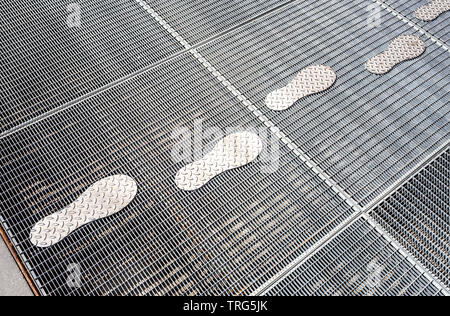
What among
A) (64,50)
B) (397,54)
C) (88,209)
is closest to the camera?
(88,209)

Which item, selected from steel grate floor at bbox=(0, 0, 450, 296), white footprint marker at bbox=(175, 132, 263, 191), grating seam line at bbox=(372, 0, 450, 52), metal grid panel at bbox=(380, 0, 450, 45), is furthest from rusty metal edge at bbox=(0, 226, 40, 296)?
metal grid panel at bbox=(380, 0, 450, 45)

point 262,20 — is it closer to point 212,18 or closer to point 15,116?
point 212,18

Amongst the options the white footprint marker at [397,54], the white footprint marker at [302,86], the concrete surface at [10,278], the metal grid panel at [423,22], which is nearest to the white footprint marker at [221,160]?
the white footprint marker at [302,86]

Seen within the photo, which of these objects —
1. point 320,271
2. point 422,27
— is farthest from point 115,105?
point 422,27

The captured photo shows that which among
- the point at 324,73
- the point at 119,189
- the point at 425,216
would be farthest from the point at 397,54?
the point at 119,189

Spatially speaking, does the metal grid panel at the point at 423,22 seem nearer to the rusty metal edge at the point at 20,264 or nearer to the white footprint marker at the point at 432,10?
the white footprint marker at the point at 432,10

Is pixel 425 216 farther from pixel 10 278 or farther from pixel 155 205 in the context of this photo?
pixel 10 278
